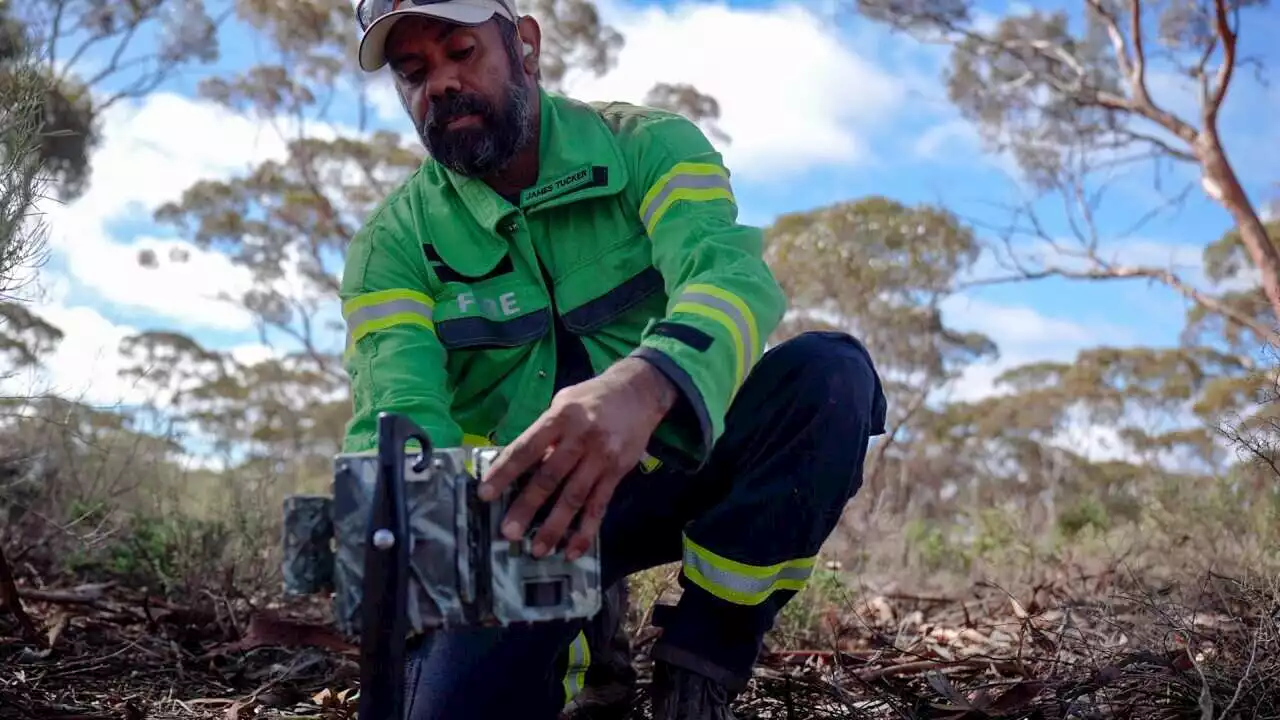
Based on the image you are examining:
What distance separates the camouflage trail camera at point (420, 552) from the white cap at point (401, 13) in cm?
117

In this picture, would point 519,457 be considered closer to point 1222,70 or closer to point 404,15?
point 404,15

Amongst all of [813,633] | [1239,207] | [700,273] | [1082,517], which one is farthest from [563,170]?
[1239,207]

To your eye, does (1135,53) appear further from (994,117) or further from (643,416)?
(643,416)

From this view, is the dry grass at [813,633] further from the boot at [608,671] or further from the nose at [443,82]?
the nose at [443,82]

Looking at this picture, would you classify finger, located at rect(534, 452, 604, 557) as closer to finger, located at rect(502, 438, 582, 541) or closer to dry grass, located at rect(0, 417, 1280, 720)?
finger, located at rect(502, 438, 582, 541)

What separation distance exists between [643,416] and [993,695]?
1.35 m

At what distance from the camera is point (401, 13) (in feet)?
7.75

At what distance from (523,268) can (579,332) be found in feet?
0.69

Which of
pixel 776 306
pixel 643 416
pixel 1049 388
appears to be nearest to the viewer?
pixel 643 416

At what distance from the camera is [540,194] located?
8.07 ft

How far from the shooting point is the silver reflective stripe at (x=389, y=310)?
8.05 ft

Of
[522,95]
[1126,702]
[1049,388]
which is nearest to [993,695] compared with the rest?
[1126,702]

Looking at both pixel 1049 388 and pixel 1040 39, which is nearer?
pixel 1040 39

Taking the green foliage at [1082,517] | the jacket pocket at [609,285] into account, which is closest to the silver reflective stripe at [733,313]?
the jacket pocket at [609,285]
